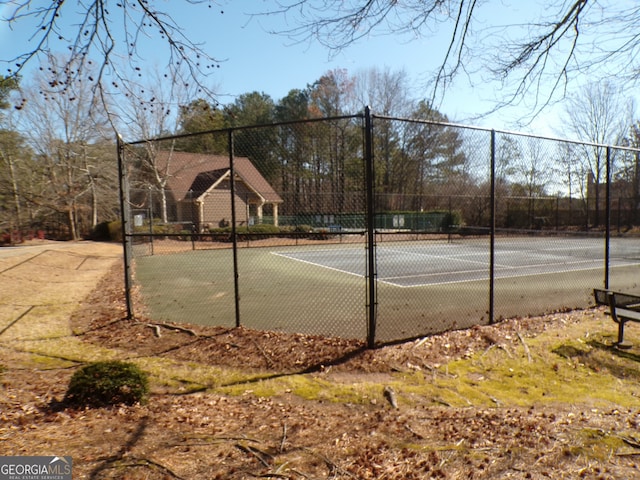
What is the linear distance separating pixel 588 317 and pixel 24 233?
27.2 meters

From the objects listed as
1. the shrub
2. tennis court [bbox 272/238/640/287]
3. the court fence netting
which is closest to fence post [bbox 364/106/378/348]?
the court fence netting

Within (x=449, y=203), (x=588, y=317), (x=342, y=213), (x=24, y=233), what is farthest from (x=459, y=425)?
(x=24, y=233)

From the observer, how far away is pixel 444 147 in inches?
262

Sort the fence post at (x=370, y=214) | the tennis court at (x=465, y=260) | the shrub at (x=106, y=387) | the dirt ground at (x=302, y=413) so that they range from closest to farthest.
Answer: the dirt ground at (x=302, y=413) → the shrub at (x=106, y=387) → the fence post at (x=370, y=214) → the tennis court at (x=465, y=260)

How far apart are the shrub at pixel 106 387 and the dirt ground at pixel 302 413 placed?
0.38 ft

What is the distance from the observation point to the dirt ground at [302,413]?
2.51m

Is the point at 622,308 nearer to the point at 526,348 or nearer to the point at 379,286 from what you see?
the point at 526,348

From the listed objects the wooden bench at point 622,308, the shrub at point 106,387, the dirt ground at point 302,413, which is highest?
the wooden bench at point 622,308

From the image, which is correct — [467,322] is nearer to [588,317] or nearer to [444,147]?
[588,317]

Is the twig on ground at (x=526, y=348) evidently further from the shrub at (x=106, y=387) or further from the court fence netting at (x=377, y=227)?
the shrub at (x=106, y=387)

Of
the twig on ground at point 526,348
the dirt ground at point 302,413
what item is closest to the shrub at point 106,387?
the dirt ground at point 302,413

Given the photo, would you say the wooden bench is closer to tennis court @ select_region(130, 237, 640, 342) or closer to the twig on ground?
the twig on ground

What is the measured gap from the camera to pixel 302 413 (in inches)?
132

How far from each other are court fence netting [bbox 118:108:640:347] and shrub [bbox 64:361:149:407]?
2.10m
